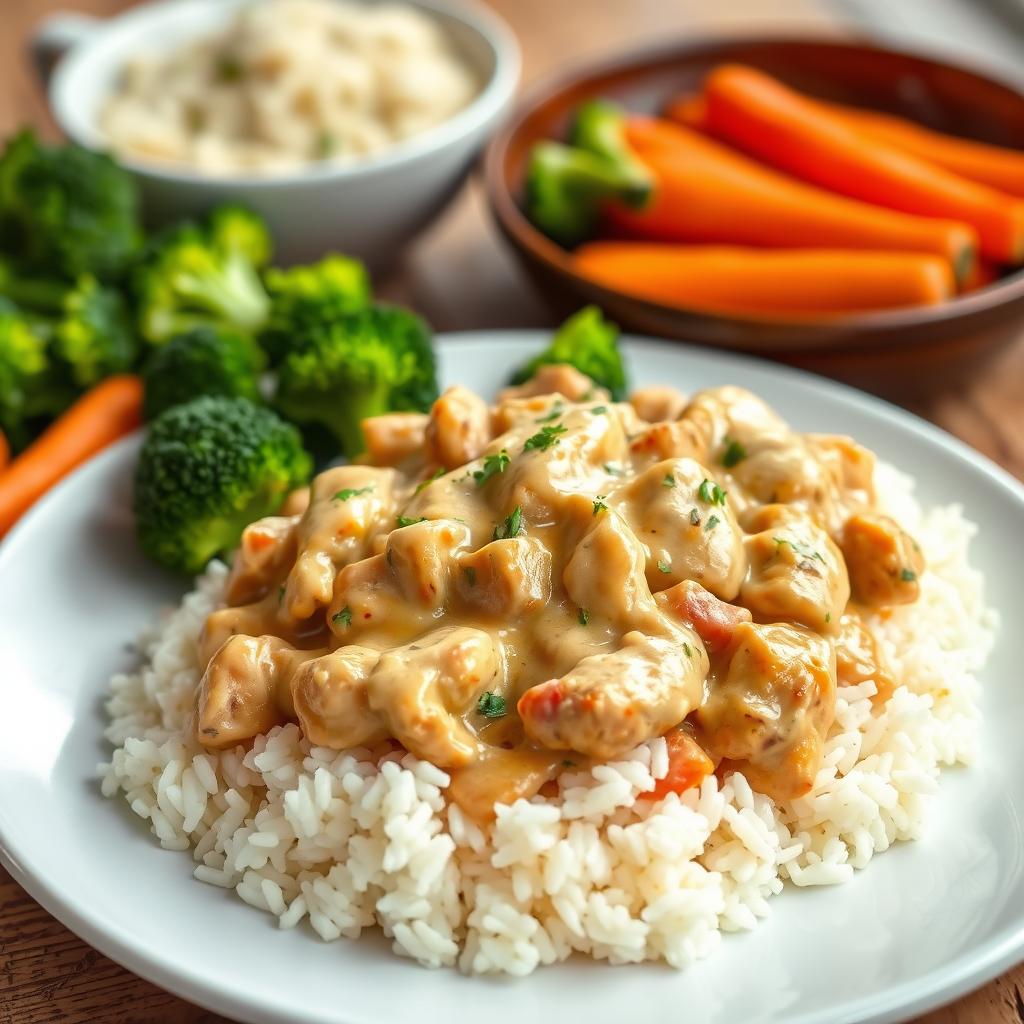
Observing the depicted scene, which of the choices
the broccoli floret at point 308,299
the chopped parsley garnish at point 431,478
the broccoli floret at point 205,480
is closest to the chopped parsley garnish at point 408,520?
the chopped parsley garnish at point 431,478

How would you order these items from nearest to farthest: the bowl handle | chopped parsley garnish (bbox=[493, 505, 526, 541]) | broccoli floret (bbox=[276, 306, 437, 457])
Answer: chopped parsley garnish (bbox=[493, 505, 526, 541]) < broccoli floret (bbox=[276, 306, 437, 457]) < the bowl handle

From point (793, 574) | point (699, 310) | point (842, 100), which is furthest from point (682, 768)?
point (842, 100)

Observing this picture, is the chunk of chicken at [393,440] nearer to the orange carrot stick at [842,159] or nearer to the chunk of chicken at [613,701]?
the chunk of chicken at [613,701]

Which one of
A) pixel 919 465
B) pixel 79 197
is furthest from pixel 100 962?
pixel 79 197

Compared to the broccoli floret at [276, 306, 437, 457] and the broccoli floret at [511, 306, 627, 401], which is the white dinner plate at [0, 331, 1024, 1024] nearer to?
the broccoli floret at [276, 306, 437, 457]

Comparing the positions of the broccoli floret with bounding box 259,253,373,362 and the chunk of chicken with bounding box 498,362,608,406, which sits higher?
the chunk of chicken with bounding box 498,362,608,406

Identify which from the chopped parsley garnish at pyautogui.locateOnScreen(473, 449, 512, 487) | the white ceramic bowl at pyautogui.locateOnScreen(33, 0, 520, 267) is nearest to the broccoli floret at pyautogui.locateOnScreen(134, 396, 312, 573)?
the chopped parsley garnish at pyautogui.locateOnScreen(473, 449, 512, 487)
